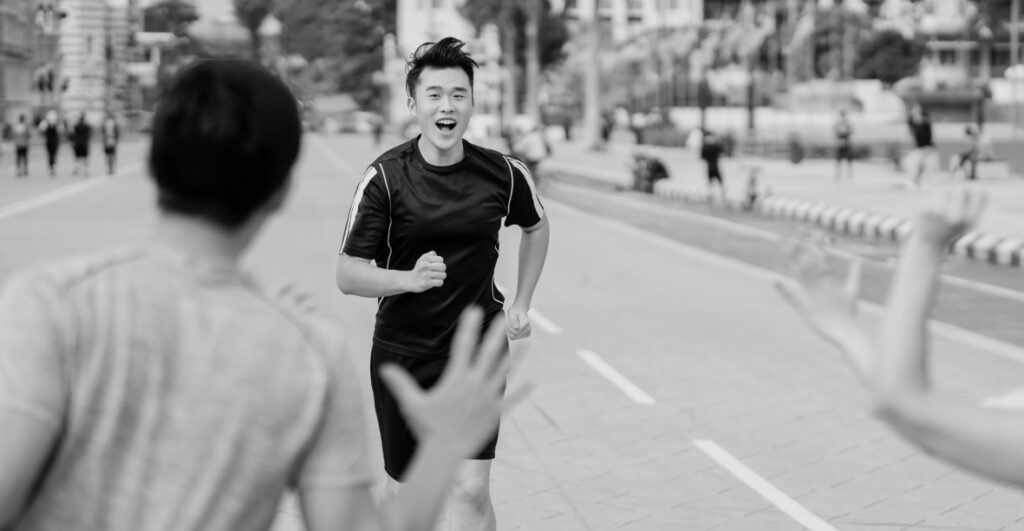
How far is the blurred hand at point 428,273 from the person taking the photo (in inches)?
194

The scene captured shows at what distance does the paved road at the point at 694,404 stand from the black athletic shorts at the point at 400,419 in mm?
672

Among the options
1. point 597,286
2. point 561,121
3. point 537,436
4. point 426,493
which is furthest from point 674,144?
point 426,493

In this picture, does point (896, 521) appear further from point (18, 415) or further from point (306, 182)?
point (306, 182)

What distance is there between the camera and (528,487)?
8125 millimetres

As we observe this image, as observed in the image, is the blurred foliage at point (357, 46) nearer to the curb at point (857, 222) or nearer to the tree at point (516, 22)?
the tree at point (516, 22)

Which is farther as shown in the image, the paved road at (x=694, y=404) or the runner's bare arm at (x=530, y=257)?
the paved road at (x=694, y=404)

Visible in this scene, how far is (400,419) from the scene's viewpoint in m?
5.44

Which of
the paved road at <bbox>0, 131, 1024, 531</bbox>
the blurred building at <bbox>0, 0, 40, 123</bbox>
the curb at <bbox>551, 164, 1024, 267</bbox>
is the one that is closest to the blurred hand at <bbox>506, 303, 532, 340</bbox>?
the paved road at <bbox>0, 131, 1024, 531</bbox>

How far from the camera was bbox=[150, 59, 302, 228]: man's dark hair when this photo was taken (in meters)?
2.31

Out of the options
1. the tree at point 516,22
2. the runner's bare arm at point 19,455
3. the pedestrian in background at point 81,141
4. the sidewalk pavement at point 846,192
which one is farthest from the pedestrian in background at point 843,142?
the tree at point 516,22

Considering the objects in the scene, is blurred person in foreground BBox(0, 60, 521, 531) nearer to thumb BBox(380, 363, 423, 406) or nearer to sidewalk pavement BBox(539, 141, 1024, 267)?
thumb BBox(380, 363, 423, 406)

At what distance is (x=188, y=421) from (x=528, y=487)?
5.96 meters

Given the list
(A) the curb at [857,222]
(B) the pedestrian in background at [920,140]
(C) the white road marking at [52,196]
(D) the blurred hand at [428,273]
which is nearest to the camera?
(D) the blurred hand at [428,273]

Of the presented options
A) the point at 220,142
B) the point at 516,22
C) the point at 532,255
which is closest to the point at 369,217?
the point at 532,255
